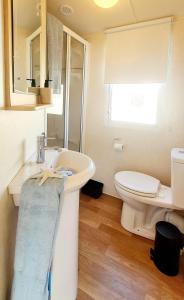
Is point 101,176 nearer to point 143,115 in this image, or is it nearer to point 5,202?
point 143,115

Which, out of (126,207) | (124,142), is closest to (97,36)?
(124,142)

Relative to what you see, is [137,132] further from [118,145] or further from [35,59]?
[35,59]

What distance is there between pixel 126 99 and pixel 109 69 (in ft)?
1.39

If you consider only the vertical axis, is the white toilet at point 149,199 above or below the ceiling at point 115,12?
below

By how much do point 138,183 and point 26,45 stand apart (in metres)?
1.53

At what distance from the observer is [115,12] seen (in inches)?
73.8

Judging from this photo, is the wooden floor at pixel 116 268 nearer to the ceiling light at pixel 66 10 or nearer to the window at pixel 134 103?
the window at pixel 134 103

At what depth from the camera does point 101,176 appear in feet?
8.63

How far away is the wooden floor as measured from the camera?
130 centimetres

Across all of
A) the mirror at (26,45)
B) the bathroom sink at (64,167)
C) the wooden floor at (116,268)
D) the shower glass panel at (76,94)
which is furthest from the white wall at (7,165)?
the shower glass panel at (76,94)

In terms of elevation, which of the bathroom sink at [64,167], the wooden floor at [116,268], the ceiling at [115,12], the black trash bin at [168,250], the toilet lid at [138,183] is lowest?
the wooden floor at [116,268]

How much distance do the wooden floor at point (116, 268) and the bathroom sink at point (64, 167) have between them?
2.58 ft

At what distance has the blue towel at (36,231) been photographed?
810 millimetres

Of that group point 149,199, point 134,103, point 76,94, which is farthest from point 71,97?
point 149,199
